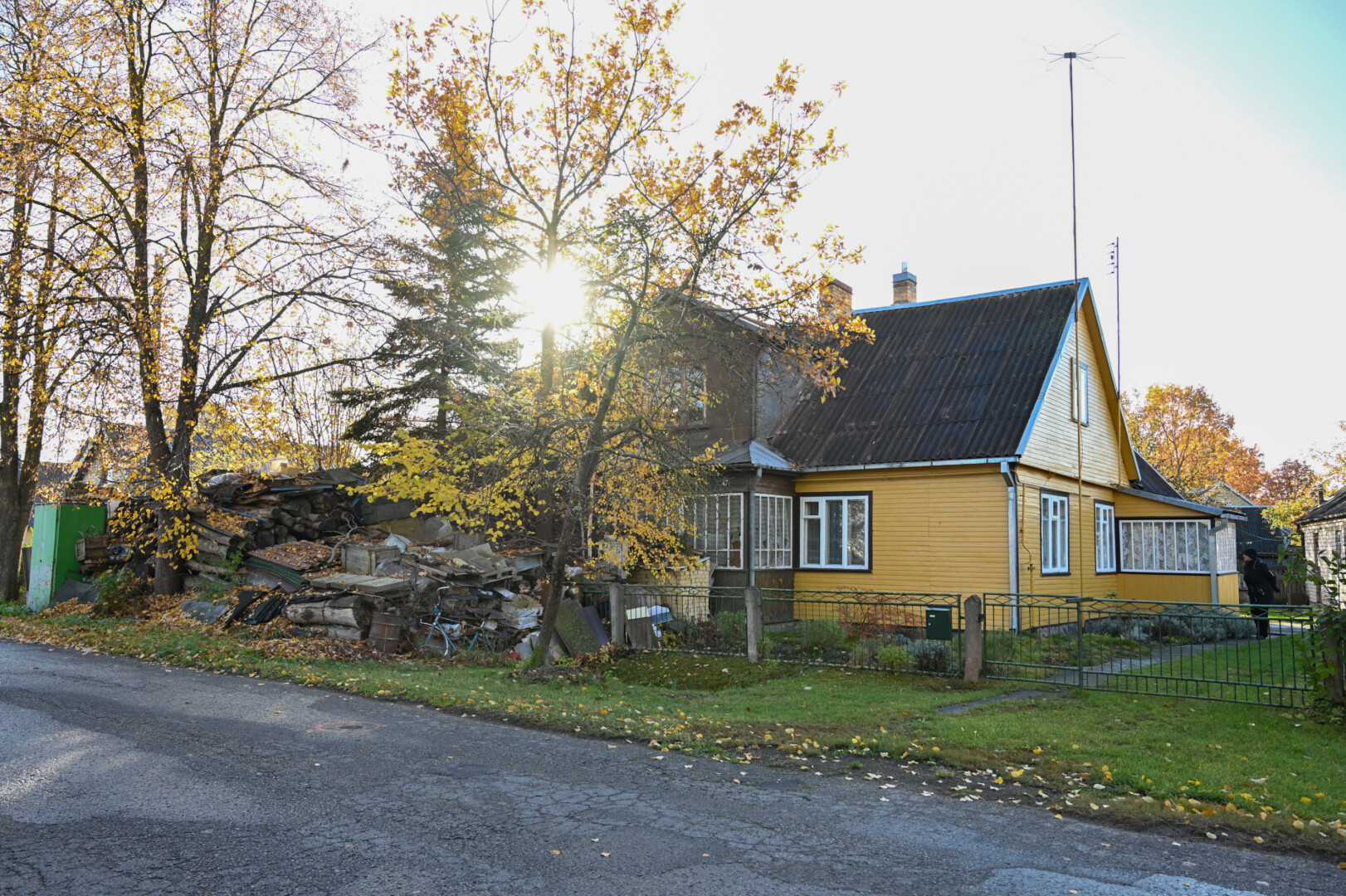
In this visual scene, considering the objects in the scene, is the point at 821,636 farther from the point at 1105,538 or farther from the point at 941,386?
the point at 1105,538

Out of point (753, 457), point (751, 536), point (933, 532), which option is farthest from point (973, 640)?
point (753, 457)

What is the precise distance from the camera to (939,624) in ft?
43.7

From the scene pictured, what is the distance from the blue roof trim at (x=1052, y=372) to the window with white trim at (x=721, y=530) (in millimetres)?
5868

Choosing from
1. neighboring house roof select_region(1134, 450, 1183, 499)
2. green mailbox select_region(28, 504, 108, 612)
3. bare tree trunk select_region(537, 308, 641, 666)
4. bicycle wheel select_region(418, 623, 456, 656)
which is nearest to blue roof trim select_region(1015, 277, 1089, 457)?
neighboring house roof select_region(1134, 450, 1183, 499)

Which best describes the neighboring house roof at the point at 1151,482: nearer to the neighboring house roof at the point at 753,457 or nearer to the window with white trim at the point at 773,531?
the window with white trim at the point at 773,531

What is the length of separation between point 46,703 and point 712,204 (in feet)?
33.8

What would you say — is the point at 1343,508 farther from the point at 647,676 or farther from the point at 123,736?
Result: the point at 123,736

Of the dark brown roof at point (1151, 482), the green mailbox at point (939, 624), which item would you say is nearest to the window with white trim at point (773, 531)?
the green mailbox at point (939, 624)

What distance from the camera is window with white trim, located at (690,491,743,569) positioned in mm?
18891

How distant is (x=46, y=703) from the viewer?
9.31 meters

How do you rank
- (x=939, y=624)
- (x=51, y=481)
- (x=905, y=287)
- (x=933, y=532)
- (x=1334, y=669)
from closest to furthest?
1. (x=1334, y=669)
2. (x=939, y=624)
3. (x=933, y=532)
4. (x=51, y=481)
5. (x=905, y=287)

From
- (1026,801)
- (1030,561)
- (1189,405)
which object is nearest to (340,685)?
(1026,801)

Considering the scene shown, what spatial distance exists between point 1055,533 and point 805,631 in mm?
8380

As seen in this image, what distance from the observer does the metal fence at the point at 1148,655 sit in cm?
1071
